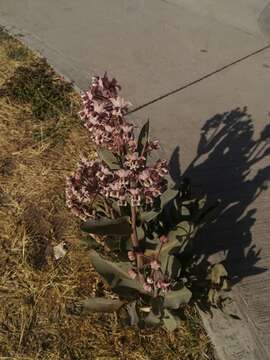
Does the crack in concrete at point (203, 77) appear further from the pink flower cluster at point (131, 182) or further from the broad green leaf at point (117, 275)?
the pink flower cluster at point (131, 182)

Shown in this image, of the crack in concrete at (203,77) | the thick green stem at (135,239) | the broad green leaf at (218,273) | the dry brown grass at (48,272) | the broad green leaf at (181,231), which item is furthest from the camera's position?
the crack in concrete at (203,77)

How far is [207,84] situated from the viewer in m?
4.32

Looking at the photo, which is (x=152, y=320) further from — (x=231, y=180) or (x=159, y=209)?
(x=231, y=180)

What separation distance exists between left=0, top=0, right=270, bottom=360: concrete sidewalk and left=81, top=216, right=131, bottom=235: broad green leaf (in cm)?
84

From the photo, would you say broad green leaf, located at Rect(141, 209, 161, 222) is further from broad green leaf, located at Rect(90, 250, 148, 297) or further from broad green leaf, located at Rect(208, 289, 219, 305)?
broad green leaf, located at Rect(208, 289, 219, 305)

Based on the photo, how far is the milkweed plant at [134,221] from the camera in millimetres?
1953

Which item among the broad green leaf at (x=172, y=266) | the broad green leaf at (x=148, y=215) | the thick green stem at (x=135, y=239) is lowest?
the broad green leaf at (x=172, y=266)

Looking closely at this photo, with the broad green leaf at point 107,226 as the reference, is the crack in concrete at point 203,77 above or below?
above

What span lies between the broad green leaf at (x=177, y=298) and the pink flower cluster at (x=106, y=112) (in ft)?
2.56

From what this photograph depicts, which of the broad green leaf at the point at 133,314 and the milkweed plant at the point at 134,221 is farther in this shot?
the broad green leaf at the point at 133,314

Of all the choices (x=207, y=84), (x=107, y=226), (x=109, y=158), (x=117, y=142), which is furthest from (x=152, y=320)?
(x=207, y=84)

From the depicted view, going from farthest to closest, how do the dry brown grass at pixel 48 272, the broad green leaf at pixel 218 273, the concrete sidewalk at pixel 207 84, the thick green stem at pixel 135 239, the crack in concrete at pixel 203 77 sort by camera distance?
1. the crack in concrete at pixel 203 77
2. the concrete sidewalk at pixel 207 84
3. the dry brown grass at pixel 48 272
4. the broad green leaf at pixel 218 273
5. the thick green stem at pixel 135 239

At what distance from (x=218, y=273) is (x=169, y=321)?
335mm

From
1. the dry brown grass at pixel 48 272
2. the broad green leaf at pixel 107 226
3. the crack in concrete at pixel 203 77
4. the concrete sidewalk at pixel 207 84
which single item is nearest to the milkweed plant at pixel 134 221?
the broad green leaf at pixel 107 226
